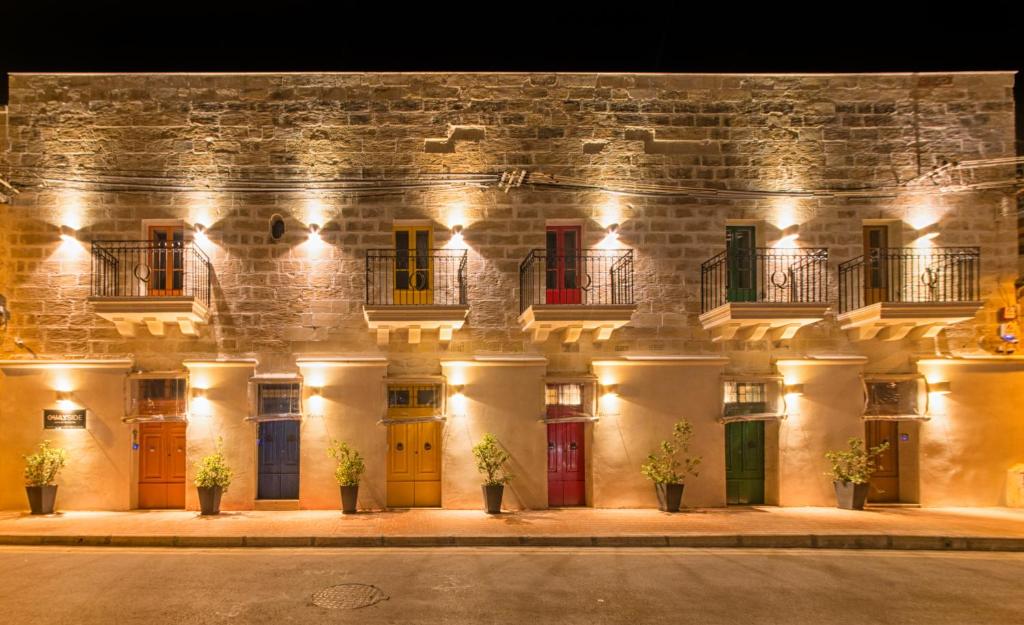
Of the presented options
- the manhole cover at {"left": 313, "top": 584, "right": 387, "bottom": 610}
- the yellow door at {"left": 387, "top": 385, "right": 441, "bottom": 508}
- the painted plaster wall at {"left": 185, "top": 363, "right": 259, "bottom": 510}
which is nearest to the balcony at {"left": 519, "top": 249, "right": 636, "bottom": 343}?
the yellow door at {"left": 387, "top": 385, "right": 441, "bottom": 508}

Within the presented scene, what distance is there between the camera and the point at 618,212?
14.2 meters

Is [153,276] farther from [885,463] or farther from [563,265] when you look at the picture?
[885,463]

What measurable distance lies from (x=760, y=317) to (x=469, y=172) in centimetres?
687

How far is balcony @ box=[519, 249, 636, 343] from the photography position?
538 inches

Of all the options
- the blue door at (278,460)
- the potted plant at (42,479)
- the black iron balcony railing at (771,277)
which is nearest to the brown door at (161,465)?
the potted plant at (42,479)

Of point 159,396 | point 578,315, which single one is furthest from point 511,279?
point 159,396

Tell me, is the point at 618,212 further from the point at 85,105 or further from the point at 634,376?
the point at 85,105

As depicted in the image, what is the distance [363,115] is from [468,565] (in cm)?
960

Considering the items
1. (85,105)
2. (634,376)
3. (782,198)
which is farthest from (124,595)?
(782,198)

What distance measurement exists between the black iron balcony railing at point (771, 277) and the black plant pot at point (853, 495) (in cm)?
399

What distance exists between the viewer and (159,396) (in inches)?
538

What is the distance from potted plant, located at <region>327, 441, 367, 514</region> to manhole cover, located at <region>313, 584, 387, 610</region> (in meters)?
4.23

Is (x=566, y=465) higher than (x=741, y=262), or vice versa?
(x=741, y=262)

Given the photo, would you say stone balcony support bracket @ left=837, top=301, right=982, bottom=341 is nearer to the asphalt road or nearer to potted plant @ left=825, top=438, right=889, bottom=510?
potted plant @ left=825, top=438, right=889, bottom=510
